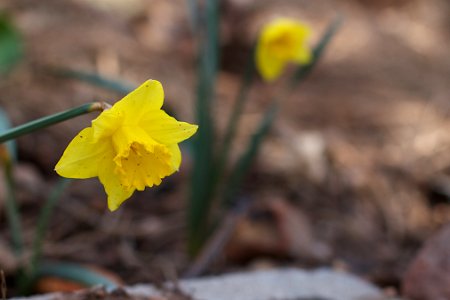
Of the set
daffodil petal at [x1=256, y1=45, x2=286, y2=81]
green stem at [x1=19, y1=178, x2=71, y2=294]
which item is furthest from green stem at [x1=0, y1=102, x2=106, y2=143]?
daffodil petal at [x1=256, y1=45, x2=286, y2=81]

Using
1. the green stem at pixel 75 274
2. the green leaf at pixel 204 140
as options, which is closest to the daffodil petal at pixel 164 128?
the green stem at pixel 75 274

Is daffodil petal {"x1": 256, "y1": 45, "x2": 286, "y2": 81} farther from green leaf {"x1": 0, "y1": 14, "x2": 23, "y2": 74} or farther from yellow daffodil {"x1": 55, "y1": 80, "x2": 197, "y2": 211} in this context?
green leaf {"x1": 0, "y1": 14, "x2": 23, "y2": 74}

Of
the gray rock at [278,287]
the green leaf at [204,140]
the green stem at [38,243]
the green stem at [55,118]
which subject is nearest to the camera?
the green stem at [55,118]

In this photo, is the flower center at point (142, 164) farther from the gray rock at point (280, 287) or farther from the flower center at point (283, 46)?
the flower center at point (283, 46)

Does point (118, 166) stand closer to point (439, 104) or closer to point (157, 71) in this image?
point (157, 71)

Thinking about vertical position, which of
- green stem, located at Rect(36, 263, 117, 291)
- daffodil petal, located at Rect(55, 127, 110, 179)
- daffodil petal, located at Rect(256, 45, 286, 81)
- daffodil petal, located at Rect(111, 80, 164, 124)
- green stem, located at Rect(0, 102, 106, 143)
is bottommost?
green stem, located at Rect(36, 263, 117, 291)

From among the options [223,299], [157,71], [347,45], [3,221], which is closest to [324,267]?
[223,299]

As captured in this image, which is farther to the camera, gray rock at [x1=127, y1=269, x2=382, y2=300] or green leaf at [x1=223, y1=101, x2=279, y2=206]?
green leaf at [x1=223, y1=101, x2=279, y2=206]
